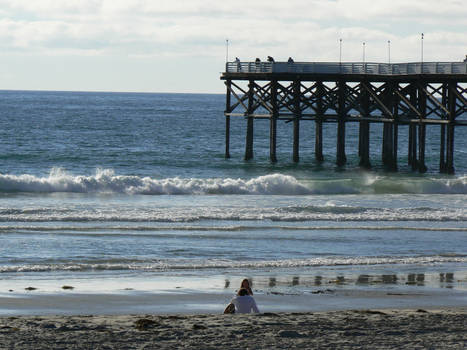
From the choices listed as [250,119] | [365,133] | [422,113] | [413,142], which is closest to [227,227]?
[422,113]

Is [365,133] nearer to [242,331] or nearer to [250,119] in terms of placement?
[250,119]

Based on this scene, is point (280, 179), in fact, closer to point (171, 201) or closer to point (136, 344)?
point (171, 201)

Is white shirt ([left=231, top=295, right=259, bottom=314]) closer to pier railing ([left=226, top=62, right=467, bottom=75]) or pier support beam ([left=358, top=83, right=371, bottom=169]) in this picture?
pier railing ([left=226, top=62, right=467, bottom=75])

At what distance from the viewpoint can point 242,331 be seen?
1320 centimetres

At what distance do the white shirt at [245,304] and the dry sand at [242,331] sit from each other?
29 cm

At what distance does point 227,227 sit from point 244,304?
482 inches

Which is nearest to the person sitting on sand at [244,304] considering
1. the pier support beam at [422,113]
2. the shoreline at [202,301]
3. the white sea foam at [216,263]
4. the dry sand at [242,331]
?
the dry sand at [242,331]

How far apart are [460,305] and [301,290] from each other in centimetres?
311

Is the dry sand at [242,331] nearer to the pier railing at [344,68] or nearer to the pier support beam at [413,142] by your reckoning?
the pier railing at [344,68]

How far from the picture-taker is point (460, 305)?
1638 centimetres

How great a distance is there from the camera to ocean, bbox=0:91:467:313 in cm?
1906

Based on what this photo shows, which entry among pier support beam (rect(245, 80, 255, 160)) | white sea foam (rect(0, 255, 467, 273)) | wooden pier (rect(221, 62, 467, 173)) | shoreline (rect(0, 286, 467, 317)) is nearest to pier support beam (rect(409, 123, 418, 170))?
wooden pier (rect(221, 62, 467, 173))

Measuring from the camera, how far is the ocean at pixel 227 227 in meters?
Answer: 19.1

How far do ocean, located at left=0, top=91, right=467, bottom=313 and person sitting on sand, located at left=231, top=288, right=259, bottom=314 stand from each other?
2810 mm
